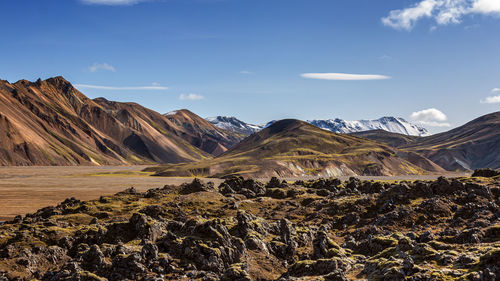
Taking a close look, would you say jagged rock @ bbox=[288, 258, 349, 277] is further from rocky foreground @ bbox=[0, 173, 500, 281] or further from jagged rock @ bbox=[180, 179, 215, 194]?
jagged rock @ bbox=[180, 179, 215, 194]

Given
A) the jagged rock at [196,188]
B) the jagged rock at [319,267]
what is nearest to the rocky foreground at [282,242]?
the jagged rock at [319,267]

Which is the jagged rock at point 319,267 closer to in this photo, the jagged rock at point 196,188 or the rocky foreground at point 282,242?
the rocky foreground at point 282,242

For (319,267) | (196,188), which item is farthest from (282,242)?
(196,188)

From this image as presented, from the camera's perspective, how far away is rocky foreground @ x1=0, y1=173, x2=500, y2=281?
42531mm

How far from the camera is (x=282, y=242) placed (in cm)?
5912

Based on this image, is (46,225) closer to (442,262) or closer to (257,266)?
(257,266)

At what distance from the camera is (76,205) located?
106375mm

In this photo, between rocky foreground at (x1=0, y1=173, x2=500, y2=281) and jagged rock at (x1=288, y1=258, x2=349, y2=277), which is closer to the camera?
rocky foreground at (x1=0, y1=173, x2=500, y2=281)

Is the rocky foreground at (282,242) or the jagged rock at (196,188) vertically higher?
the jagged rock at (196,188)

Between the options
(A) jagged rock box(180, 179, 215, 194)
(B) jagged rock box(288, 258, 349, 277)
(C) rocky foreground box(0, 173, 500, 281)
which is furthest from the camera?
(A) jagged rock box(180, 179, 215, 194)

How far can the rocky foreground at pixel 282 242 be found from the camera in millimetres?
42531

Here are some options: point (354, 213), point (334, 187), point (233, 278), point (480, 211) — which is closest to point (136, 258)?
point (233, 278)

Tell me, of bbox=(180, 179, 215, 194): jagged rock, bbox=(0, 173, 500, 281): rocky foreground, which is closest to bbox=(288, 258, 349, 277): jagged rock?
bbox=(0, 173, 500, 281): rocky foreground

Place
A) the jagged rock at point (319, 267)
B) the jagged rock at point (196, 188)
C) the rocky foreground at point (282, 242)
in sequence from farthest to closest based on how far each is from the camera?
the jagged rock at point (196, 188), the jagged rock at point (319, 267), the rocky foreground at point (282, 242)
